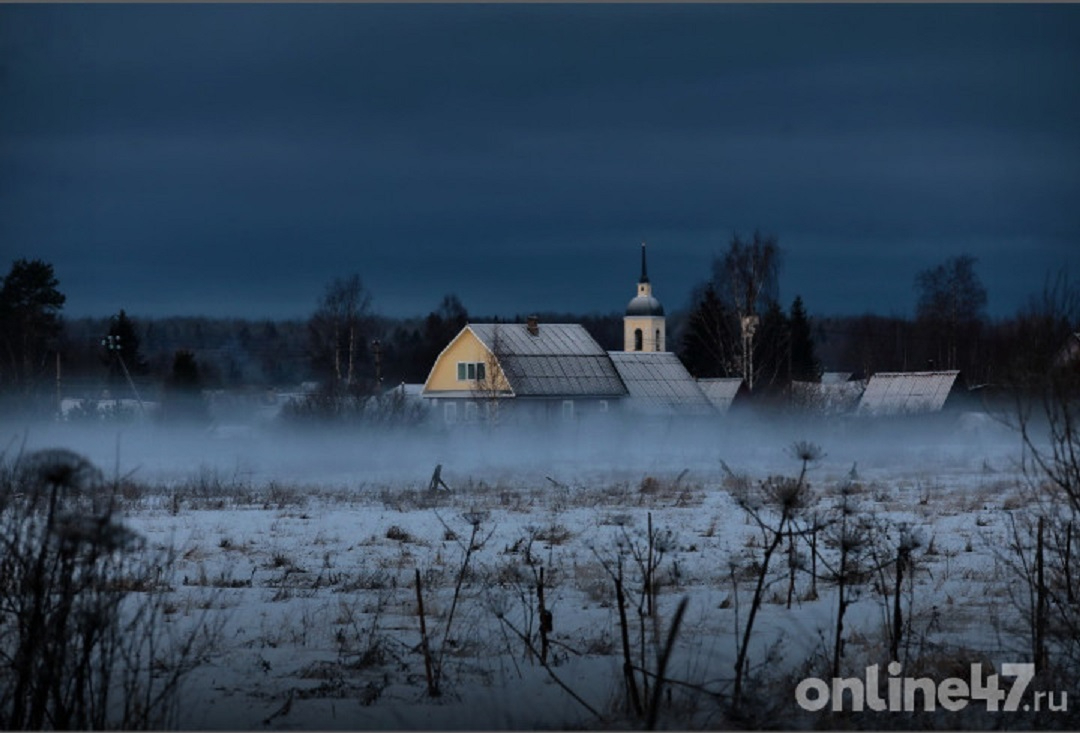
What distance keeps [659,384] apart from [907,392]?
1010 centimetres

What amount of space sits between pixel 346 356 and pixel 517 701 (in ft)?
197

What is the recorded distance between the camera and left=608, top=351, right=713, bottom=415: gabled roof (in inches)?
2184

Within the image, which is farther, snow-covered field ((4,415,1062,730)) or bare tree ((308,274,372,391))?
bare tree ((308,274,372,391))

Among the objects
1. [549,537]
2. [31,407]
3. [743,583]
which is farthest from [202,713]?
[31,407]

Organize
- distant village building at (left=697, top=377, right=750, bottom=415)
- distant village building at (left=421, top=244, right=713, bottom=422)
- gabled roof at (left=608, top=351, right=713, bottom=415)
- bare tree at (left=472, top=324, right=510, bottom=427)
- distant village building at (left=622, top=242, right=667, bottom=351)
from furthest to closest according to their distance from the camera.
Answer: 1. distant village building at (left=622, top=242, right=667, bottom=351)
2. gabled roof at (left=608, top=351, right=713, bottom=415)
3. distant village building at (left=421, top=244, right=713, bottom=422)
4. distant village building at (left=697, top=377, right=750, bottom=415)
5. bare tree at (left=472, top=324, right=510, bottom=427)

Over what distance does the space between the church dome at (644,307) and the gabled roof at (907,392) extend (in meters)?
11.5

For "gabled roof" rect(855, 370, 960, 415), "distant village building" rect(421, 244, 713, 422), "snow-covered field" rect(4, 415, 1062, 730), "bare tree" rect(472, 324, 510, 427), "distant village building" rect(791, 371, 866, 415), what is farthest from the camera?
"gabled roof" rect(855, 370, 960, 415)

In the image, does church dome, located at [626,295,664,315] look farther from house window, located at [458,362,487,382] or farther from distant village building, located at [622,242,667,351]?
house window, located at [458,362,487,382]

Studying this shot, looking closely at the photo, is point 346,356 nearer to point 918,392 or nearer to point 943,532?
point 918,392

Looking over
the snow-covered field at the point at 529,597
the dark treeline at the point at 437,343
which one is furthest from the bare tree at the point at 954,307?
the snow-covered field at the point at 529,597

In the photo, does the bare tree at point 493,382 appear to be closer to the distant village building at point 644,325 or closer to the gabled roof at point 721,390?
the gabled roof at point 721,390

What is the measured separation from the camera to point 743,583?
12.7 metres

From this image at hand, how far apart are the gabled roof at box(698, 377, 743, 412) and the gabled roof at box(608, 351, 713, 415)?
261 mm

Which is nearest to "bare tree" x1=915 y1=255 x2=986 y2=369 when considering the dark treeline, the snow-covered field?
the dark treeline
